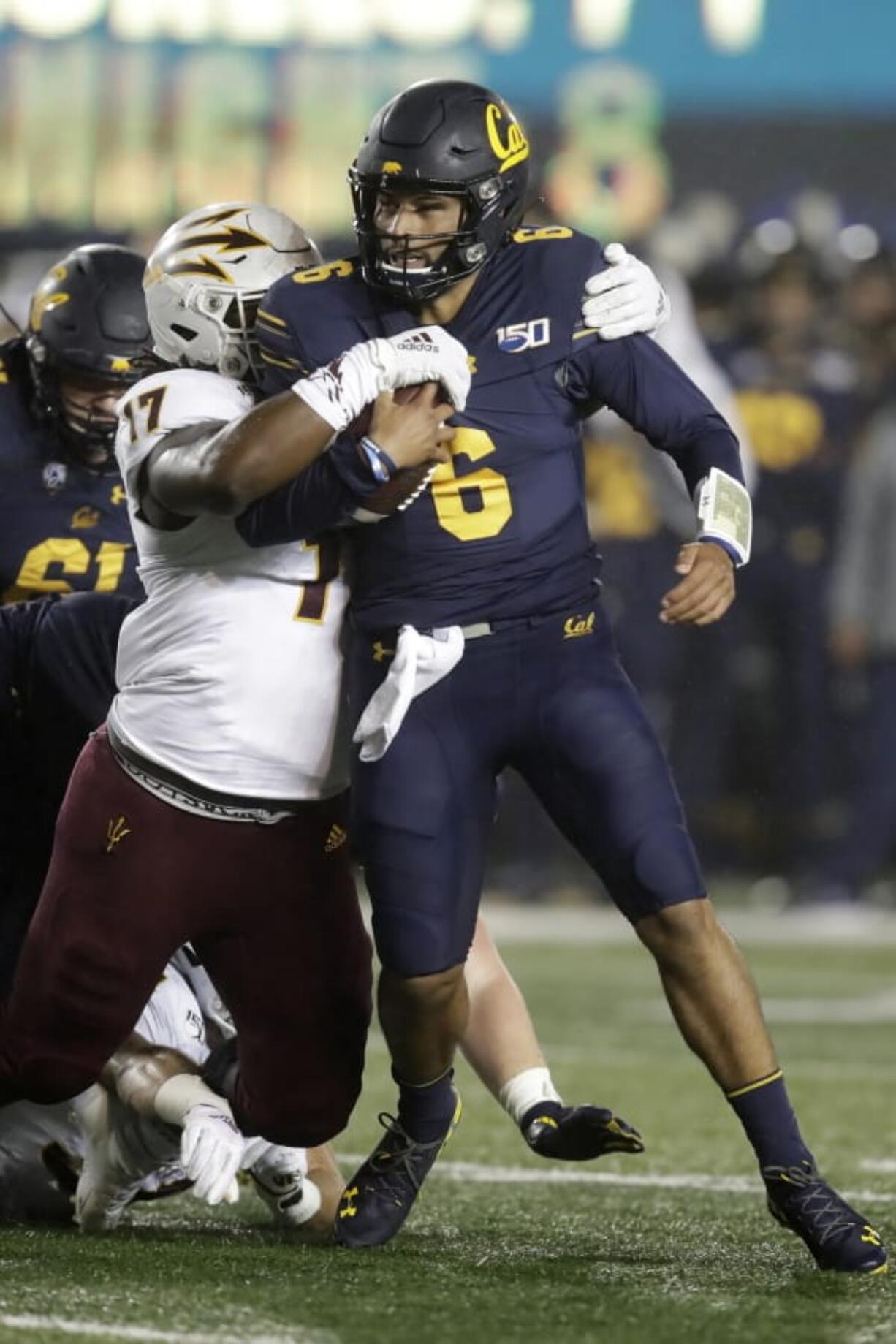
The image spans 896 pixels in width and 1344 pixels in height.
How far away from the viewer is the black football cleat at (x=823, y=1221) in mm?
3525

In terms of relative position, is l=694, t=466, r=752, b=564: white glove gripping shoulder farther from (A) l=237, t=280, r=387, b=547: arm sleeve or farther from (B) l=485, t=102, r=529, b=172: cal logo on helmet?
(B) l=485, t=102, r=529, b=172: cal logo on helmet

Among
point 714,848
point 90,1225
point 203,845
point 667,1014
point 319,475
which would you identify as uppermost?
point 319,475

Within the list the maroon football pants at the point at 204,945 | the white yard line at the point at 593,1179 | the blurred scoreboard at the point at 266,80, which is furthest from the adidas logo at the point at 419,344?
the blurred scoreboard at the point at 266,80

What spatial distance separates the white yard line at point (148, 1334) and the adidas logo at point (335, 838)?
0.94 meters

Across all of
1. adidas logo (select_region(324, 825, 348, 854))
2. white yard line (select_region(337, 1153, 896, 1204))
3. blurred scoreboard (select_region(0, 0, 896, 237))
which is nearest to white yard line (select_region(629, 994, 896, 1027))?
white yard line (select_region(337, 1153, 896, 1204))

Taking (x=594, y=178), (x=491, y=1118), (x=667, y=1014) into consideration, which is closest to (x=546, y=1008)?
(x=667, y=1014)

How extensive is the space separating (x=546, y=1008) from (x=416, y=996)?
3.37m

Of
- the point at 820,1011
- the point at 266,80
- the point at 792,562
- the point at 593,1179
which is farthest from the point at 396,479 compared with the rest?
the point at 266,80

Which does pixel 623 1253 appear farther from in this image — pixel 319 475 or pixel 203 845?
pixel 319 475

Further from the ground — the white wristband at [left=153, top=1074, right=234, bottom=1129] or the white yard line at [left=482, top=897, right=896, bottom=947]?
the white wristband at [left=153, top=1074, right=234, bottom=1129]

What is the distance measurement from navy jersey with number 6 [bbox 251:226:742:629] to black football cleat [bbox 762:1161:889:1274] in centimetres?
84

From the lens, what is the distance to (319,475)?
3.56 m

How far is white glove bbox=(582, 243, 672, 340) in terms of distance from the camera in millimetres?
3758

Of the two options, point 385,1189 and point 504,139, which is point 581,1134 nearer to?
point 385,1189
